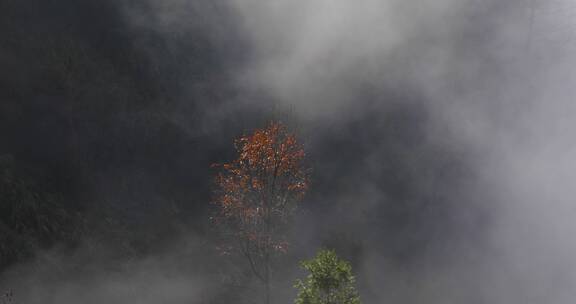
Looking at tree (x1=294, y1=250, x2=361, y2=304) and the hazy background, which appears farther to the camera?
the hazy background

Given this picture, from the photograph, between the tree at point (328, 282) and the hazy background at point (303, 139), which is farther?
the hazy background at point (303, 139)

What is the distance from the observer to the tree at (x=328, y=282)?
1562cm

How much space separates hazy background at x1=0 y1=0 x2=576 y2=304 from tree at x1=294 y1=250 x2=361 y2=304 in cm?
1257

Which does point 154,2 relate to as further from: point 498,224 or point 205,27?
point 498,224

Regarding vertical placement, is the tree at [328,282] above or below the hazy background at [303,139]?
below

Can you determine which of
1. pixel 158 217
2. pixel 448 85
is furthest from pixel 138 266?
pixel 448 85

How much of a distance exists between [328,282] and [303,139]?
21.5 metres

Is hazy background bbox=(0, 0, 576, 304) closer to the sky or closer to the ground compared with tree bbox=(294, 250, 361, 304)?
closer to the sky

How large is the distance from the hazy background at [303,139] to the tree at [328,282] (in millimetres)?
12569

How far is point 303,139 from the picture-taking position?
36406 millimetres

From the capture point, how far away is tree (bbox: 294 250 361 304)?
15.6 metres

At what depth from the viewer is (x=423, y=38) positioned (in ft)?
156

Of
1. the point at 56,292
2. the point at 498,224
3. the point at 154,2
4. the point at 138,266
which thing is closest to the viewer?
the point at 56,292

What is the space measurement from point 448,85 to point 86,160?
119 ft
